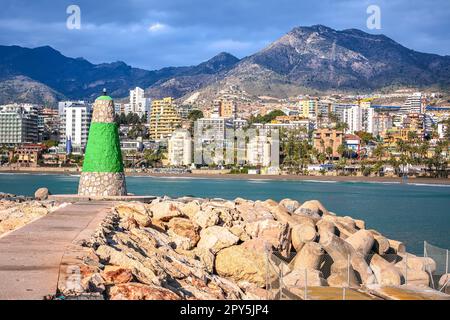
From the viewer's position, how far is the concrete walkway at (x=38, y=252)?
7.41 m

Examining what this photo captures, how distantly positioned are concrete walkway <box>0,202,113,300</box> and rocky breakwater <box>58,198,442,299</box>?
28 cm

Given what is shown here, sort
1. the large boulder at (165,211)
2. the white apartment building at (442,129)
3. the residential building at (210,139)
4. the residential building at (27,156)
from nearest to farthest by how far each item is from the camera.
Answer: the large boulder at (165,211), the residential building at (27,156), the residential building at (210,139), the white apartment building at (442,129)

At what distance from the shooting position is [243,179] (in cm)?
11856

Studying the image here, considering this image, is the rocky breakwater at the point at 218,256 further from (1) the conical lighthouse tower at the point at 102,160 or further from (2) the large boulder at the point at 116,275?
(1) the conical lighthouse tower at the point at 102,160

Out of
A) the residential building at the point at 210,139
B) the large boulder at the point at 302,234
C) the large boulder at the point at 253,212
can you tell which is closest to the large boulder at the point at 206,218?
the large boulder at the point at 253,212

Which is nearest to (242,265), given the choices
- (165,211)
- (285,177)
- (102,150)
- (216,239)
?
(216,239)

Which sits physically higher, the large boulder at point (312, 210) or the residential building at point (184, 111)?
the residential building at point (184, 111)

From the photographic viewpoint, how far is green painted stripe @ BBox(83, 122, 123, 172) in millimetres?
21406

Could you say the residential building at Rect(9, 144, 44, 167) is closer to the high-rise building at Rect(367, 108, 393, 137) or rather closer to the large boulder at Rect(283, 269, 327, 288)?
the high-rise building at Rect(367, 108, 393, 137)

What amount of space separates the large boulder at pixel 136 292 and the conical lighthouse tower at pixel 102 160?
13365 millimetres

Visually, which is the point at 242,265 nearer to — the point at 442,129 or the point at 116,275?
the point at 116,275

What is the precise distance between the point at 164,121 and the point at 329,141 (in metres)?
44.7
